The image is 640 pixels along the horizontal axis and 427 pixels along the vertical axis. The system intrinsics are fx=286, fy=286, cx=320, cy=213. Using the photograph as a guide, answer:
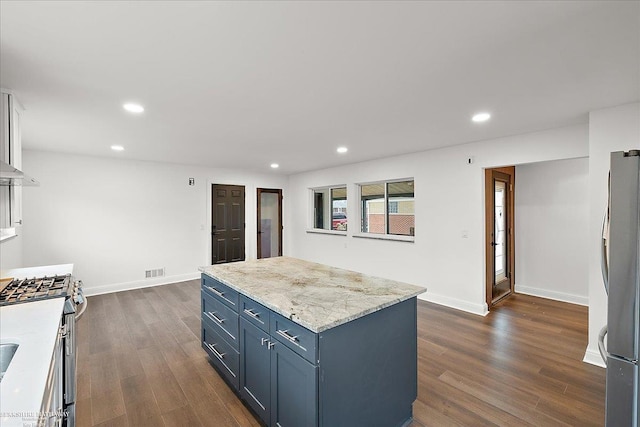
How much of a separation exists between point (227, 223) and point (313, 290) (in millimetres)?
4846

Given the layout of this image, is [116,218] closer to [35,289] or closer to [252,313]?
[35,289]

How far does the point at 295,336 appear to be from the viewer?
5.23 feet

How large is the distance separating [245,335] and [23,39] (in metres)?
2.21

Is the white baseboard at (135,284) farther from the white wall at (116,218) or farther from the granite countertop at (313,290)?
the granite countertop at (313,290)

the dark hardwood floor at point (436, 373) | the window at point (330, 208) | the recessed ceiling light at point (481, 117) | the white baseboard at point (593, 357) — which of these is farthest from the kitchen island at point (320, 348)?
the window at point (330, 208)

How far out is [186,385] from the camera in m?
2.41

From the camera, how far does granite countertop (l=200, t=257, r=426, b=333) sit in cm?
158

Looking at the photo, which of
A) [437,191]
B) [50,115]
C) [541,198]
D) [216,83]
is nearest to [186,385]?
[216,83]

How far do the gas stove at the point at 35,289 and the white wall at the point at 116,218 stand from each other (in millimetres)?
3043

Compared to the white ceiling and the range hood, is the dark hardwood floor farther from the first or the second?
the white ceiling

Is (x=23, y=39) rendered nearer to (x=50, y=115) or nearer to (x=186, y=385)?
(x=50, y=115)

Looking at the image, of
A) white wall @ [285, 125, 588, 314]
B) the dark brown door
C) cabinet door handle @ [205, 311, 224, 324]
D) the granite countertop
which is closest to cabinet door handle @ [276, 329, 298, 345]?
the granite countertop

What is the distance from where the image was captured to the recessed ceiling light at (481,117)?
2841 millimetres

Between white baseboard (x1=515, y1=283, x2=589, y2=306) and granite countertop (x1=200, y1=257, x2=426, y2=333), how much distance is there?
3.91 meters
